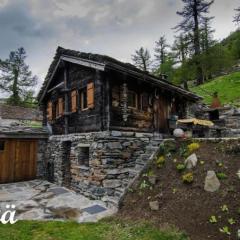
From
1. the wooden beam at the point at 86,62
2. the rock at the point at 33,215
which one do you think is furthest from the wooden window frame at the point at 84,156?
the wooden beam at the point at 86,62

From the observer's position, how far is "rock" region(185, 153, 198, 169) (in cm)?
845

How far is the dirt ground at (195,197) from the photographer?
20.6 feet

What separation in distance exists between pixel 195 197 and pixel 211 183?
635mm

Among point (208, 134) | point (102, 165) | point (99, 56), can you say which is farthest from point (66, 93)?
point (208, 134)

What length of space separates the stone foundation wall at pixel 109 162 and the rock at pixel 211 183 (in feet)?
9.03

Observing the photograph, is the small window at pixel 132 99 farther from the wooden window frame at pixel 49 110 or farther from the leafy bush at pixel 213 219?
the leafy bush at pixel 213 219

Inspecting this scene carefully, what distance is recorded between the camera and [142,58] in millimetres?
44156

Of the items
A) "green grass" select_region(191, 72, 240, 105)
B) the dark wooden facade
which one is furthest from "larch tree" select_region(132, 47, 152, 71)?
the dark wooden facade

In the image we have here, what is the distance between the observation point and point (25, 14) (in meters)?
13.6

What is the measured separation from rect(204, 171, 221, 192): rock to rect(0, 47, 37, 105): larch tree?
32.5 m

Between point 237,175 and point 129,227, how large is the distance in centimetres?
342

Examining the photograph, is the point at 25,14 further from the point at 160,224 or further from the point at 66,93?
the point at 160,224

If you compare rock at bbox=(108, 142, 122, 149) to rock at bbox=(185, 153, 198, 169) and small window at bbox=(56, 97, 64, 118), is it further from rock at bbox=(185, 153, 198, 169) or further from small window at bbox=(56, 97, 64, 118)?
small window at bbox=(56, 97, 64, 118)

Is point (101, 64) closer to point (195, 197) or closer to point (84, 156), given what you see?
point (84, 156)
